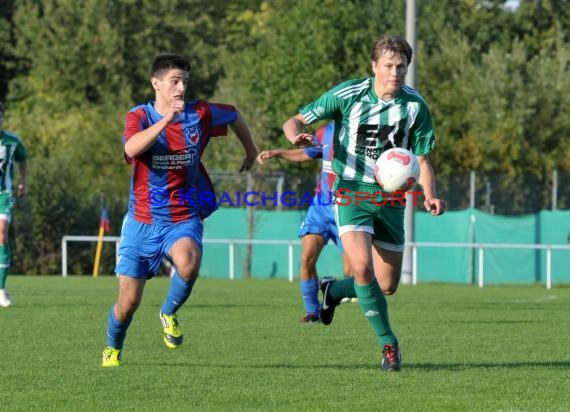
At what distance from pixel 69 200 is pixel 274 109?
954 centimetres

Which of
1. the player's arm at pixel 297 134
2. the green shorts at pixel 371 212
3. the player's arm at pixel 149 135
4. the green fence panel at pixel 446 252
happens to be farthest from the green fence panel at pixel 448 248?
the player's arm at pixel 149 135

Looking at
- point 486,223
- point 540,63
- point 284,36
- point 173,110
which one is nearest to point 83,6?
point 284,36

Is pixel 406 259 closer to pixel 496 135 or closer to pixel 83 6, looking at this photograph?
pixel 496 135

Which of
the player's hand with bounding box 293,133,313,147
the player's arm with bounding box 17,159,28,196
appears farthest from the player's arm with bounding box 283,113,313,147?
the player's arm with bounding box 17,159,28,196

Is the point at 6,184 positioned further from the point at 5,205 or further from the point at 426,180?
the point at 426,180

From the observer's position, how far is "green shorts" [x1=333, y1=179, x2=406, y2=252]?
8727mm

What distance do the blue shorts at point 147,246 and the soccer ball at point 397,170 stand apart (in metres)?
1.28

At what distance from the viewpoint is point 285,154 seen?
37.0 feet

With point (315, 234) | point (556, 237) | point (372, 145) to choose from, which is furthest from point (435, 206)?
point (556, 237)

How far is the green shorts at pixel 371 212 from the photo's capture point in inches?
344

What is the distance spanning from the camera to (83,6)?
50.9 meters

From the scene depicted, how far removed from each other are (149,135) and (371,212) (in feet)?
5.25

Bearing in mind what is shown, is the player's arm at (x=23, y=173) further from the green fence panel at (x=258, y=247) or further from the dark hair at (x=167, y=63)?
the green fence panel at (x=258, y=247)

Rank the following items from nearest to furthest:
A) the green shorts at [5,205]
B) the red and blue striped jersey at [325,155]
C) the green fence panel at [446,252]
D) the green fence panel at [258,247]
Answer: the red and blue striped jersey at [325,155]
the green shorts at [5,205]
the green fence panel at [446,252]
the green fence panel at [258,247]
